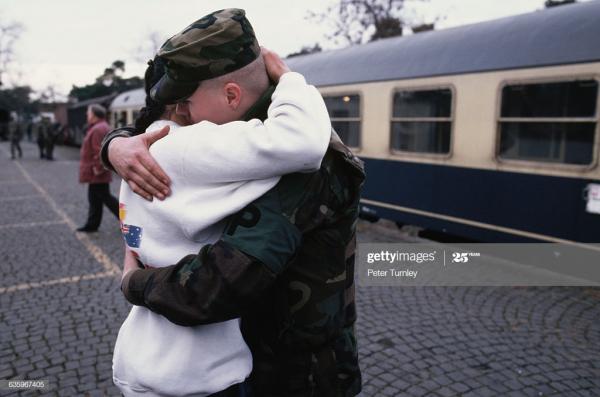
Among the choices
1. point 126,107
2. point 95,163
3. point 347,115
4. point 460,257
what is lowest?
point 460,257

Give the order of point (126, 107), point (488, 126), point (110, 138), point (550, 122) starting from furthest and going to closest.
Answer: point (126, 107)
point (488, 126)
point (550, 122)
point (110, 138)

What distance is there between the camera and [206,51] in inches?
44.2

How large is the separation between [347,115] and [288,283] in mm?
7626

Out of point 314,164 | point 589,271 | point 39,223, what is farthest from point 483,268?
point 39,223

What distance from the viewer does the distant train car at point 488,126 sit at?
212 inches

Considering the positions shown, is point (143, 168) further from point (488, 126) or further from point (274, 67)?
point (488, 126)

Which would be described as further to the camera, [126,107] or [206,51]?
[126,107]

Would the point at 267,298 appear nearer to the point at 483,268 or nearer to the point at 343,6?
the point at 483,268

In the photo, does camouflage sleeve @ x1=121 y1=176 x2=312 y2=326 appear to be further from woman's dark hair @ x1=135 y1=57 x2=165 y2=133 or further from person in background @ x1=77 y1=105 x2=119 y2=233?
person in background @ x1=77 y1=105 x2=119 y2=233

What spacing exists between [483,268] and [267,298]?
212 inches

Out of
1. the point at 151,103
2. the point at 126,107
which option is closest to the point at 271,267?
the point at 151,103

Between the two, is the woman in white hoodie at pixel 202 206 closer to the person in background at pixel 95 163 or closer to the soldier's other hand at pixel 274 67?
the soldier's other hand at pixel 274 67

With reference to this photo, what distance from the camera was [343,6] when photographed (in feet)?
93.5

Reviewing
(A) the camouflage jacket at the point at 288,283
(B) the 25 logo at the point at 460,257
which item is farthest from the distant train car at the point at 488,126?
(A) the camouflage jacket at the point at 288,283
